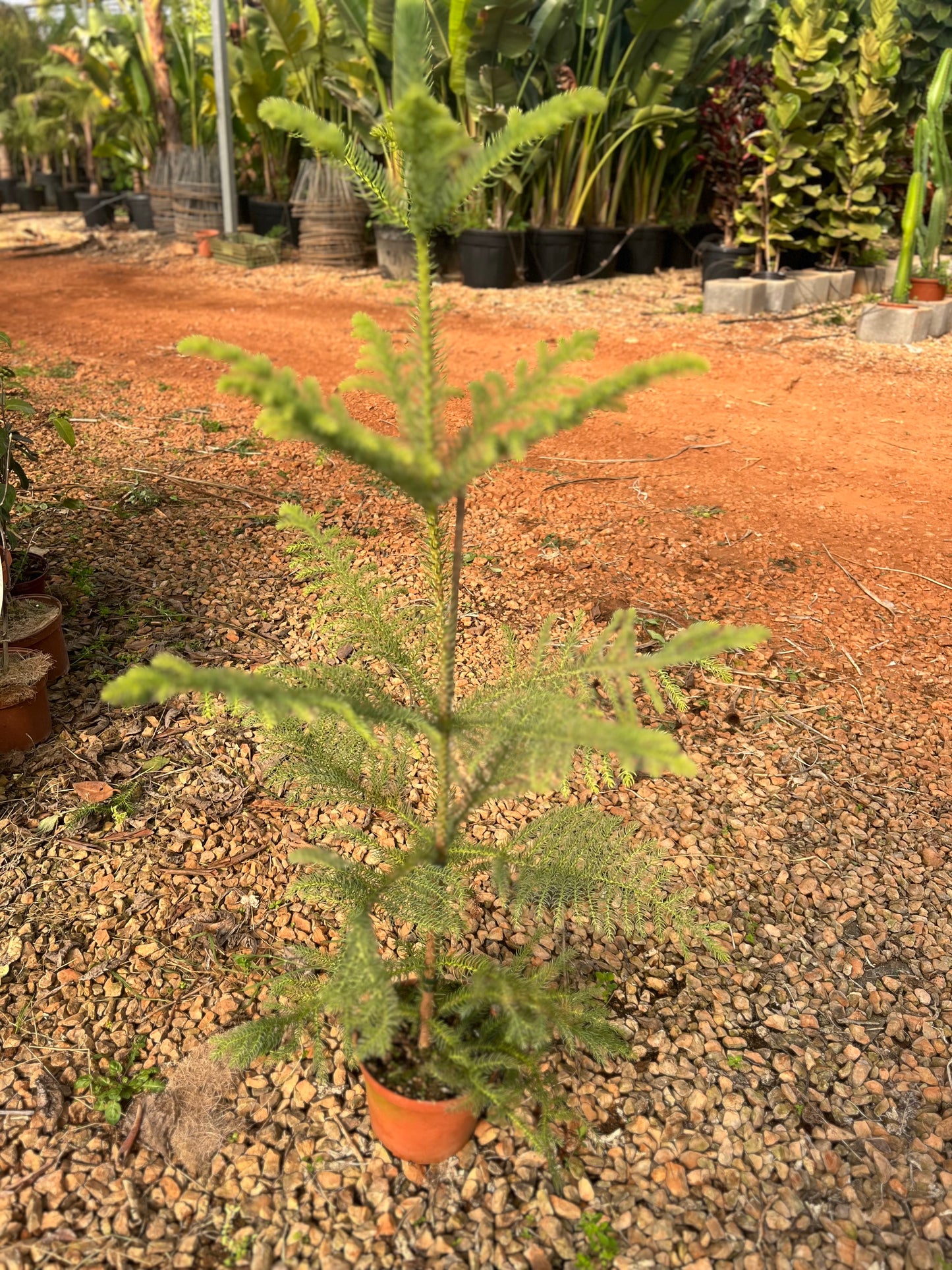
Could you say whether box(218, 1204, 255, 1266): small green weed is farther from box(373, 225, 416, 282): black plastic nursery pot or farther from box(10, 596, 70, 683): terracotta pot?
box(373, 225, 416, 282): black plastic nursery pot

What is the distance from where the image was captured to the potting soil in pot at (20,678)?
217 centimetres

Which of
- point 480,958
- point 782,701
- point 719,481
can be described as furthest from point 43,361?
point 480,958

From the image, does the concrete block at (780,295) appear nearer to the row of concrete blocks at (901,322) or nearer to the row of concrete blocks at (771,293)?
the row of concrete blocks at (771,293)

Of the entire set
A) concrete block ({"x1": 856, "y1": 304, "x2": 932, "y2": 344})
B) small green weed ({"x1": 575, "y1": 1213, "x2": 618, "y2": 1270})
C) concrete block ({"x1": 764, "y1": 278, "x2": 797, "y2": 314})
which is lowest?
small green weed ({"x1": 575, "y1": 1213, "x2": 618, "y2": 1270})

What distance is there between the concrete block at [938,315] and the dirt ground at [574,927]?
2037 mm

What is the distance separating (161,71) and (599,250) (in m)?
4.63

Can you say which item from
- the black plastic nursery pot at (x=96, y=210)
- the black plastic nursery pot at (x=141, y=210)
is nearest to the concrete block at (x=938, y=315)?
the black plastic nursery pot at (x=141, y=210)

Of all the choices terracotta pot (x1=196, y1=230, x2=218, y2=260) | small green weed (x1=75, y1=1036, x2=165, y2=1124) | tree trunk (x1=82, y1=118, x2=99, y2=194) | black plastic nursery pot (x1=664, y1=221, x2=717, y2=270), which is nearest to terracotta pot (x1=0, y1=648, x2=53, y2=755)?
small green weed (x1=75, y1=1036, x2=165, y2=1124)

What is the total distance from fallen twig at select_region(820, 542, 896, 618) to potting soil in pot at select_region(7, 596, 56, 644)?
2.41 m

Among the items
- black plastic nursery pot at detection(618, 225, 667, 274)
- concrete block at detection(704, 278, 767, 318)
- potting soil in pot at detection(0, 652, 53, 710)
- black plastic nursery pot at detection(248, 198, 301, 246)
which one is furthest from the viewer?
black plastic nursery pot at detection(248, 198, 301, 246)

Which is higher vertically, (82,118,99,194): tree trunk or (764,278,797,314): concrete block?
(82,118,99,194): tree trunk

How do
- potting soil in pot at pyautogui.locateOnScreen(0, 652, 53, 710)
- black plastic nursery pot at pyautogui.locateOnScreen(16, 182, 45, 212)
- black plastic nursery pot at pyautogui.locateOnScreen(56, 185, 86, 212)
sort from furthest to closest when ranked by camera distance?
black plastic nursery pot at pyautogui.locateOnScreen(16, 182, 45, 212) < black plastic nursery pot at pyautogui.locateOnScreen(56, 185, 86, 212) < potting soil in pot at pyautogui.locateOnScreen(0, 652, 53, 710)

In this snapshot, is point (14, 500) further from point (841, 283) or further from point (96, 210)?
point (96, 210)

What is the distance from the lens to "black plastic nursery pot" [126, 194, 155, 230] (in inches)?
405
